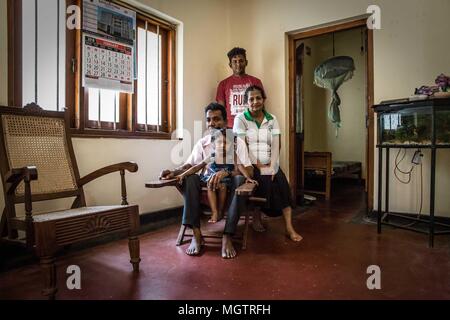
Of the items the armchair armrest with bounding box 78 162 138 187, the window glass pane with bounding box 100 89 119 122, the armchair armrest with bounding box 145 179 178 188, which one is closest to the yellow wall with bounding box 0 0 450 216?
the window glass pane with bounding box 100 89 119 122

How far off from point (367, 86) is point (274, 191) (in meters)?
1.57

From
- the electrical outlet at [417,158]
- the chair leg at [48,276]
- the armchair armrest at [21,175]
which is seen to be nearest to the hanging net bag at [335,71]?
the electrical outlet at [417,158]

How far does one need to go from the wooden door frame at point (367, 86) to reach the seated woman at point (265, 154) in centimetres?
108

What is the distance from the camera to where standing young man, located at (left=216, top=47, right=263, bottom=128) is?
3306mm

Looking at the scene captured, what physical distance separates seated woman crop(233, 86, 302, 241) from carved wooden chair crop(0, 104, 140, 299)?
104cm

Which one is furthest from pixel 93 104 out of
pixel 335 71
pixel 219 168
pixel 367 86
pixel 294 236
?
pixel 335 71

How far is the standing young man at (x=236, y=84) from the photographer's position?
331cm

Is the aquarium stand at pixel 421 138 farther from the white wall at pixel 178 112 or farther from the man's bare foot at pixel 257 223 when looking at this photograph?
the white wall at pixel 178 112

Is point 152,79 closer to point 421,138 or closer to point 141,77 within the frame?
point 141,77

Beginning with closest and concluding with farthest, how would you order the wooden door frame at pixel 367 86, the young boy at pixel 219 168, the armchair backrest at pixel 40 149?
the armchair backrest at pixel 40 149, the young boy at pixel 219 168, the wooden door frame at pixel 367 86

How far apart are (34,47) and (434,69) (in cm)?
327

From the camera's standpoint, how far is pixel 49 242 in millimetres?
1371

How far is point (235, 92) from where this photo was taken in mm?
3363
